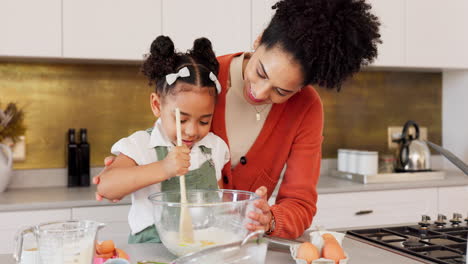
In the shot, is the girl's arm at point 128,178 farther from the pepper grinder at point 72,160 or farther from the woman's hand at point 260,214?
the pepper grinder at point 72,160

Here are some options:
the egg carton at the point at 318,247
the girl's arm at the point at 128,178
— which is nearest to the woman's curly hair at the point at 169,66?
the girl's arm at the point at 128,178

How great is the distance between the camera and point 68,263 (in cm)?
84

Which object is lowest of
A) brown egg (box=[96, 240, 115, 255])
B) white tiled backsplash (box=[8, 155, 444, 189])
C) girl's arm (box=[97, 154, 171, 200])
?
white tiled backsplash (box=[8, 155, 444, 189])

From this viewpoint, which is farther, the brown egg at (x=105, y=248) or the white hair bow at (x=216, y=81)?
the white hair bow at (x=216, y=81)

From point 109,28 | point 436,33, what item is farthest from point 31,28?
point 436,33

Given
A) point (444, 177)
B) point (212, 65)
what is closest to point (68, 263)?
point (212, 65)

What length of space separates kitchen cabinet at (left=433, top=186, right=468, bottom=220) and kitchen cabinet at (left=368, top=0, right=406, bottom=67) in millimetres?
781

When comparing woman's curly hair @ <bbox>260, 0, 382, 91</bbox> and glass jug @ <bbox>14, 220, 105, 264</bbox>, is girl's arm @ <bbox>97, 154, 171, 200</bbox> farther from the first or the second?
woman's curly hair @ <bbox>260, 0, 382, 91</bbox>

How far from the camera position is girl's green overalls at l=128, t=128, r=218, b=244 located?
4.23 feet

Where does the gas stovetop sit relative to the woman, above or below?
below

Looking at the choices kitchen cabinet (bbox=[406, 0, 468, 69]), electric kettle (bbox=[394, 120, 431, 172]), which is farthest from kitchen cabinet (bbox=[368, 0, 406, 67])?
electric kettle (bbox=[394, 120, 431, 172])

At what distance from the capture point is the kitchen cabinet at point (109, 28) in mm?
2400

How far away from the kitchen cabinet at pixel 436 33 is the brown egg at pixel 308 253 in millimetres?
2286

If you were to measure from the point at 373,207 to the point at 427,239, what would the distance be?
4.59 ft
